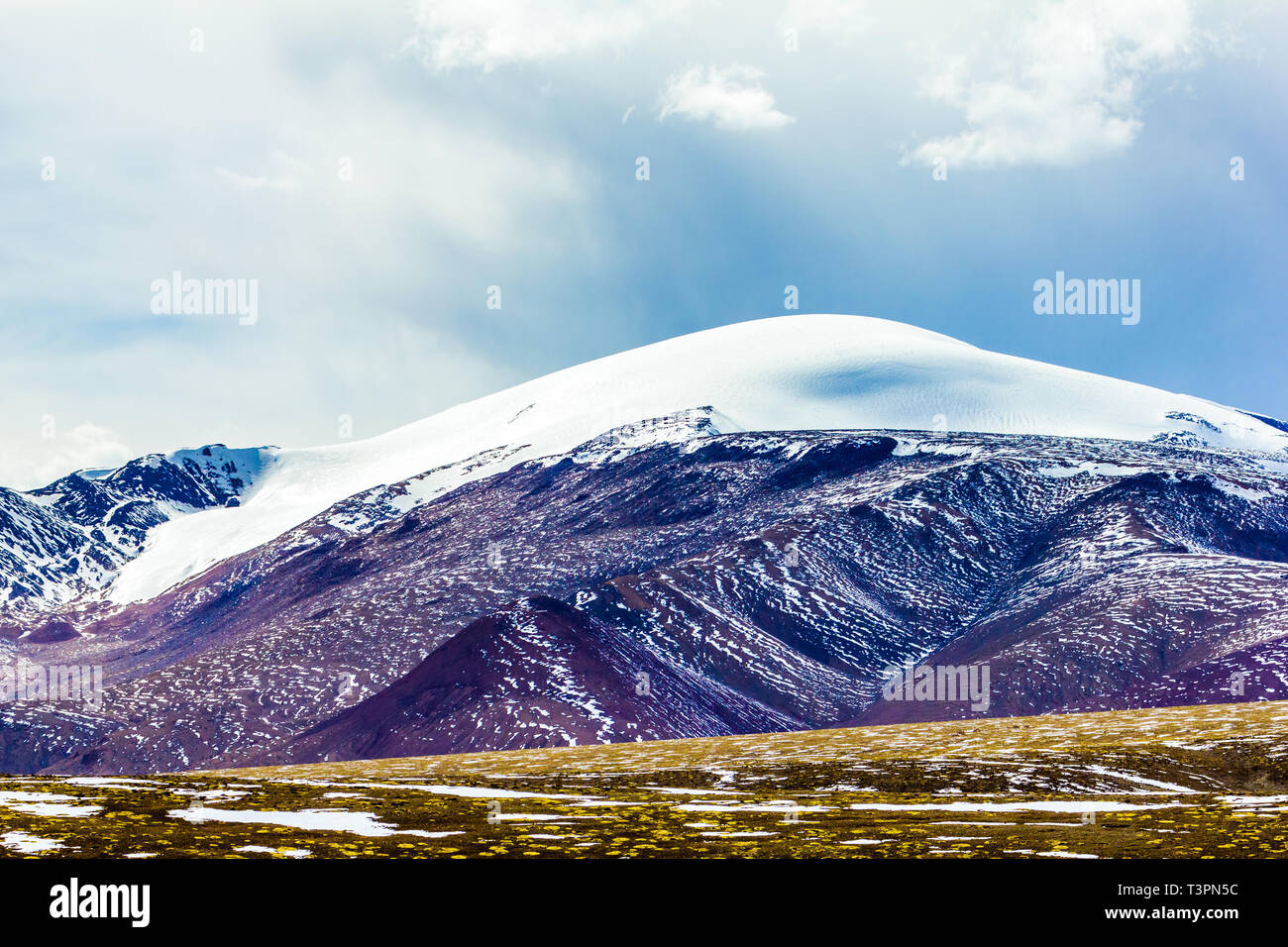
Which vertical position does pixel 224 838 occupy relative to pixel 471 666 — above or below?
above

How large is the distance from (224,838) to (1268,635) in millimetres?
190377

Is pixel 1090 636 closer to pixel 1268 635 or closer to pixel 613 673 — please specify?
pixel 1268 635

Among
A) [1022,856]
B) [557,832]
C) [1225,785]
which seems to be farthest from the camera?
[1225,785]
